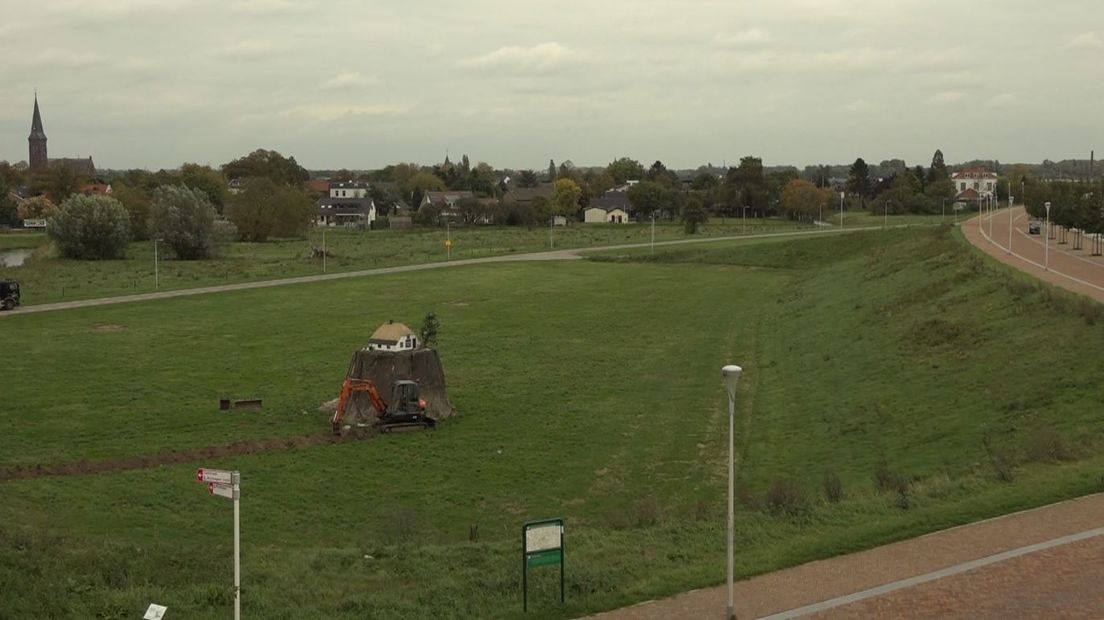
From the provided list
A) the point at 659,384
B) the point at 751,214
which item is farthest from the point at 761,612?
the point at 751,214

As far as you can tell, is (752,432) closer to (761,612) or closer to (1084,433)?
(1084,433)

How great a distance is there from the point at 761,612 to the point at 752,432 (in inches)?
673

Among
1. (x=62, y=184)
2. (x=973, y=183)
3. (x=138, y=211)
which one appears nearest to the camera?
(x=138, y=211)

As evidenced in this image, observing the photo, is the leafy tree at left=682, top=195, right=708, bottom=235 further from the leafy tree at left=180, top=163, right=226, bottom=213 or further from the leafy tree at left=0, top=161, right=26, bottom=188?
the leafy tree at left=0, top=161, right=26, bottom=188

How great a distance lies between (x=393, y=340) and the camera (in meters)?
33.7

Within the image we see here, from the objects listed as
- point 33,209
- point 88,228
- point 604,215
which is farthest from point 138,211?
point 604,215

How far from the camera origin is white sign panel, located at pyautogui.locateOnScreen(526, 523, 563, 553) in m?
14.3

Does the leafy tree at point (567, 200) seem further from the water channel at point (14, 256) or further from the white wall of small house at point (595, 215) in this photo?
the water channel at point (14, 256)

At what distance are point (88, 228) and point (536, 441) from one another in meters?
69.8

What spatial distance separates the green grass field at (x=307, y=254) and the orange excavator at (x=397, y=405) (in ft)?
109

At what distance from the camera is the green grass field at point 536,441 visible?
1616 centimetres

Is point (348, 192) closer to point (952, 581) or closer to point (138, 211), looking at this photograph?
point (138, 211)

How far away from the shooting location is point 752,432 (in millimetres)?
30625

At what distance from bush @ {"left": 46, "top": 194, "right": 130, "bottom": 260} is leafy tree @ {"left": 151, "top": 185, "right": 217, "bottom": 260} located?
9.75 ft
